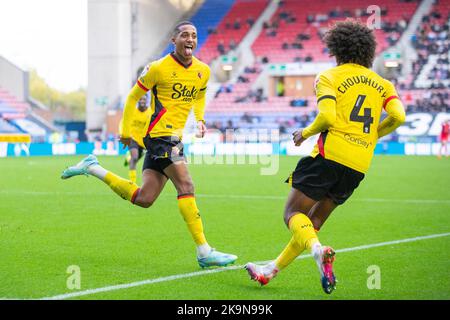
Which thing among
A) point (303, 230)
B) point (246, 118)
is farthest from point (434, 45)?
point (303, 230)

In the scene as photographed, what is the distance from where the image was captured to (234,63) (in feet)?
162

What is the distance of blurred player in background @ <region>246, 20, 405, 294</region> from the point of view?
5.93 m

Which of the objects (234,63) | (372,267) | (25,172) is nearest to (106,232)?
(372,267)

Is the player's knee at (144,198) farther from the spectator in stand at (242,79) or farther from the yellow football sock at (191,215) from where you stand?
the spectator in stand at (242,79)

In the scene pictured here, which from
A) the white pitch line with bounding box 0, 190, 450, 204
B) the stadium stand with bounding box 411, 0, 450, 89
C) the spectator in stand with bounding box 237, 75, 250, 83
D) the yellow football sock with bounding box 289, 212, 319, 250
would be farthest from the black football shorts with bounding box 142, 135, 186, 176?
the spectator in stand with bounding box 237, 75, 250, 83

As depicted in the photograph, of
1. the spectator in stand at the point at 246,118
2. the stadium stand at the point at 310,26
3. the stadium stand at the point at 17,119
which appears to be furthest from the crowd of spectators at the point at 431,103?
the stadium stand at the point at 17,119

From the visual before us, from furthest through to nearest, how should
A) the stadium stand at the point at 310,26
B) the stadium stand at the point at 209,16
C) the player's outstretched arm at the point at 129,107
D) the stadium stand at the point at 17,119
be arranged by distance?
the stadium stand at the point at 209,16 → the stadium stand at the point at 17,119 → the stadium stand at the point at 310,26 → the player's outstretched arm at the point at 129,107

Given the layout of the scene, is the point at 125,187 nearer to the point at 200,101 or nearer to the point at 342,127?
the point at 200,101

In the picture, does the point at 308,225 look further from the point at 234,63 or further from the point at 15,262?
the point at 234,63

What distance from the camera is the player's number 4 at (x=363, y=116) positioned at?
5953 mm

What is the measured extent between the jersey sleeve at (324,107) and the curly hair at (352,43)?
1.11 feet

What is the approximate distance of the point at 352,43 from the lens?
19.9 ft

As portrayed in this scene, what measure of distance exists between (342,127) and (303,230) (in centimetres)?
88

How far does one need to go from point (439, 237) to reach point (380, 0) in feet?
133
